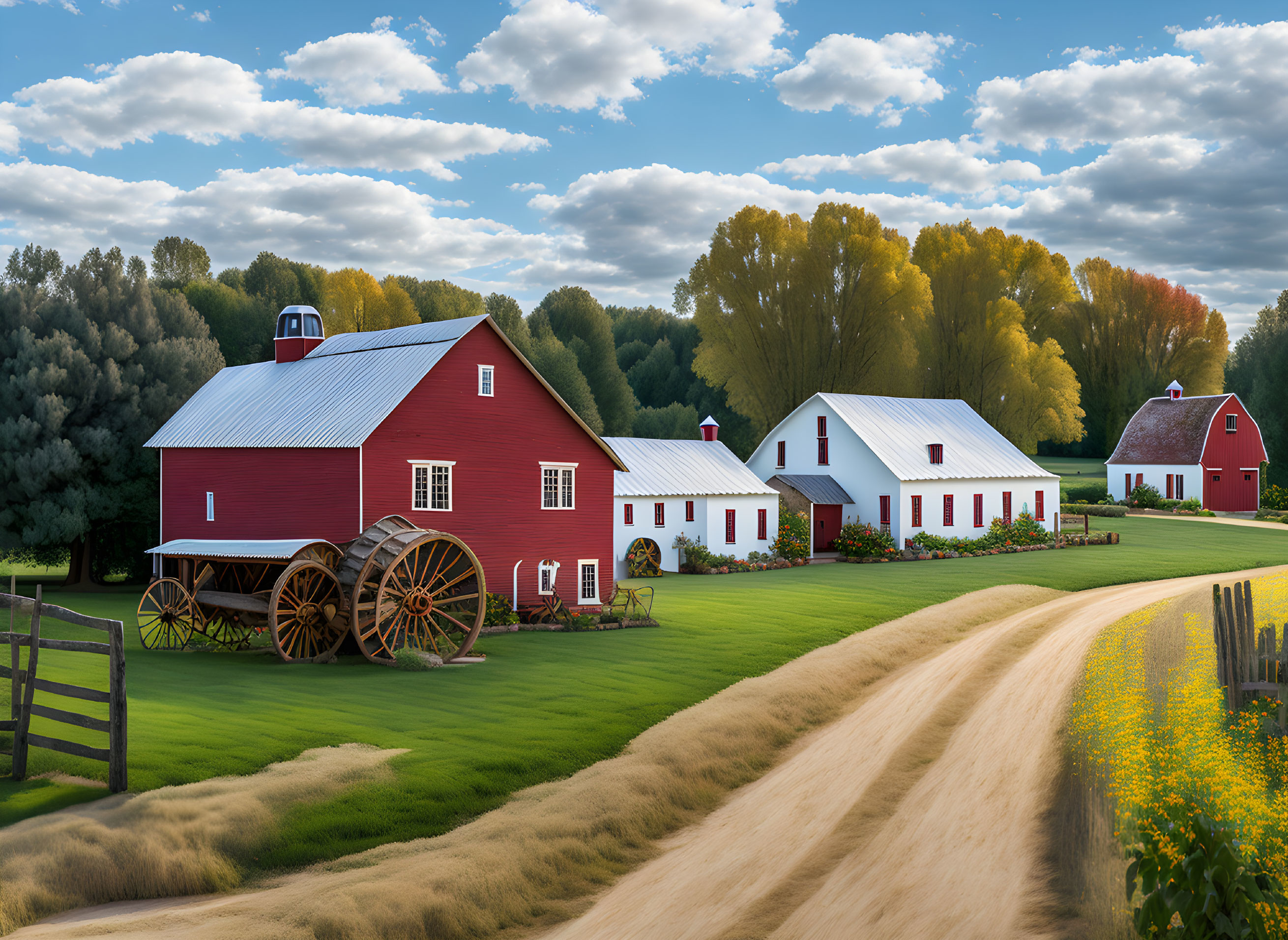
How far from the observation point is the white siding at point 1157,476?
6088 centimetres

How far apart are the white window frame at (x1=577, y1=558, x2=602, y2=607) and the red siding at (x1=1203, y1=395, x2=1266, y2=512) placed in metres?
46.3

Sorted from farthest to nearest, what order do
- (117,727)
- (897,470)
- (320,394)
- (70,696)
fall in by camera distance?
1. (897,470)
2. (320,394)
3. (70,696)
4. (117,727)

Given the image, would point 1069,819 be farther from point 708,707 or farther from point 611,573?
point 611,573

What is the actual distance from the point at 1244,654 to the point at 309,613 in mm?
18098

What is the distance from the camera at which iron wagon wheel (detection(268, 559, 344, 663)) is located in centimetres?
2198

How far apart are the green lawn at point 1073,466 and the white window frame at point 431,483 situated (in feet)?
208

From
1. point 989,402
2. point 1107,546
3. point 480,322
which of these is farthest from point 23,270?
point 989,402

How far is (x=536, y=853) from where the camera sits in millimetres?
10344

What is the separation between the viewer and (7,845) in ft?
31.3

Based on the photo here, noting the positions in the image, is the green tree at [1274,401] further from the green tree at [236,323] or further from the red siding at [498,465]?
the green tree at [236,323]

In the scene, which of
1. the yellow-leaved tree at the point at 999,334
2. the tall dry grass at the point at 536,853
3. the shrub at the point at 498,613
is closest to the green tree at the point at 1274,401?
the yellow-leaved tree at the point at 999,334

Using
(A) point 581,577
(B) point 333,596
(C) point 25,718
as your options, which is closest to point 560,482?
(A) point 581,577

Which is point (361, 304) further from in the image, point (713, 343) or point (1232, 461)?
point (1232, 461)

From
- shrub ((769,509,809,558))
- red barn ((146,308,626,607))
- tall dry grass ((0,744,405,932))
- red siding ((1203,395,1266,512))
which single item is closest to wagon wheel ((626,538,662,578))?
shrub ((769,509,809,558))
